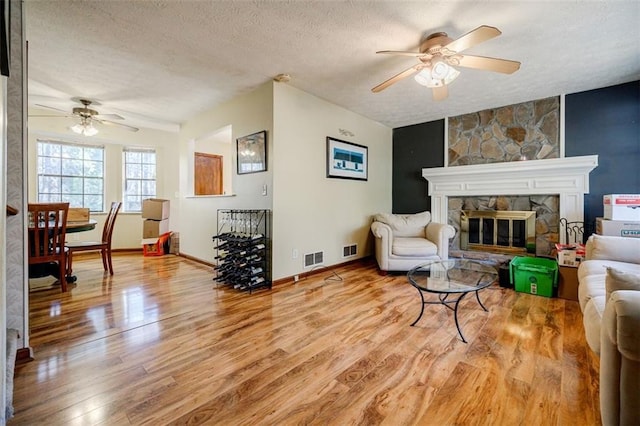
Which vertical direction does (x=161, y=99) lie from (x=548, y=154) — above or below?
above

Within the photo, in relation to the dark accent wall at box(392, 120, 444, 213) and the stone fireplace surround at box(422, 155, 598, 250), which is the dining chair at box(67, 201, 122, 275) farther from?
the stone fireplace surround at box(422, 155, 598, 250)

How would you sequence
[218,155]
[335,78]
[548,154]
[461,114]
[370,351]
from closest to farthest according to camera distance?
[370,351] < [335,78] < [548,154] < [461,114] < [218,155]

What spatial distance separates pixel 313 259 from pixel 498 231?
2887 millimetres

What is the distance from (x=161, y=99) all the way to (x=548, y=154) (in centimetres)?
543

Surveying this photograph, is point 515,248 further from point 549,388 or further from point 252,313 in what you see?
point 252,313

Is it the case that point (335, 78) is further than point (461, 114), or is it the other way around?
point (461, 114)

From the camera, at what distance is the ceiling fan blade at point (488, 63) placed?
7.28 ft

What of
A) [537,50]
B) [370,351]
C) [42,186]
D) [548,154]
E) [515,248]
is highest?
[537,50]

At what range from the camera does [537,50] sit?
102 inches

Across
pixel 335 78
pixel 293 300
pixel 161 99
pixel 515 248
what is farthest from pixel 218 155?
pixel 515 248

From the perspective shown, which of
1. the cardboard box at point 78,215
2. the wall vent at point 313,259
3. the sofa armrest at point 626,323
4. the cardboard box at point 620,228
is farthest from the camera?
the cardboard box at point 78,215

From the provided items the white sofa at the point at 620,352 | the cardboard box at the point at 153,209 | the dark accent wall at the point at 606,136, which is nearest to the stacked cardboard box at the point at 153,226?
the cardboard box at the point at 153,209

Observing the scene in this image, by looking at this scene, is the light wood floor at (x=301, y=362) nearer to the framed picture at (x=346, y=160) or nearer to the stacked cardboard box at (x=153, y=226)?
the framed picture at (x=346, y=160)

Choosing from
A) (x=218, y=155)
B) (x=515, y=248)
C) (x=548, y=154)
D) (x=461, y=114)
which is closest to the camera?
(x=548, y=154)
